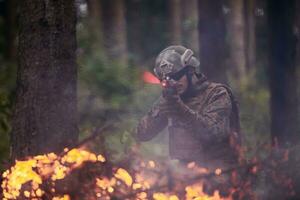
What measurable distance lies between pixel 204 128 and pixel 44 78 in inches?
58.4

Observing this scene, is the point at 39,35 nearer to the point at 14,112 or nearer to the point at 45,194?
the point at 14,112

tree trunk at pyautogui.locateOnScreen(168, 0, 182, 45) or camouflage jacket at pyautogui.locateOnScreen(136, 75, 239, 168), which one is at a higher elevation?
tree trunk at pyautogui.locateOnScreen(168, 0, 182, 45)

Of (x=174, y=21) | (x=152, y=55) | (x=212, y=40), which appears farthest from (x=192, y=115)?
(x=152, y=55)

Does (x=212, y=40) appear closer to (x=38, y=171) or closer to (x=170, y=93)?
(x=170, y=93)

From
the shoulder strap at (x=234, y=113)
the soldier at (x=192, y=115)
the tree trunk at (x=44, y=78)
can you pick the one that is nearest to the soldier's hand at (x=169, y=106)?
the soldier at (x=192, y=115)

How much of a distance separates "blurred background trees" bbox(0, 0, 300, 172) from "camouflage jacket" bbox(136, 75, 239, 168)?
0.35 m

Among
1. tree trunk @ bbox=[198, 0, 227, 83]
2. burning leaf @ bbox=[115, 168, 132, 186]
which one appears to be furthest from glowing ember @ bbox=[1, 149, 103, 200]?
tree trunk @ bbox=[198, 0, 227, 83]

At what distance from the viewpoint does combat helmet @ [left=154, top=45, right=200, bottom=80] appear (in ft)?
20.0

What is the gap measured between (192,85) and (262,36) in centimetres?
3053

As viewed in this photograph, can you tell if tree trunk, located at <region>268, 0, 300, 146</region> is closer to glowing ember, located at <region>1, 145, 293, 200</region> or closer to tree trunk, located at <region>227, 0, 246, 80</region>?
glowing ember, located at <region>1, 145, 293, 200</region>

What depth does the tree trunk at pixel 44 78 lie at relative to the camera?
6211 millimetres

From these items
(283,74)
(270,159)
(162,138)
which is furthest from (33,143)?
(162,138)

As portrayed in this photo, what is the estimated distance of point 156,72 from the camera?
20.3 ft

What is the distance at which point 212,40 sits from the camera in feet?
30.5
